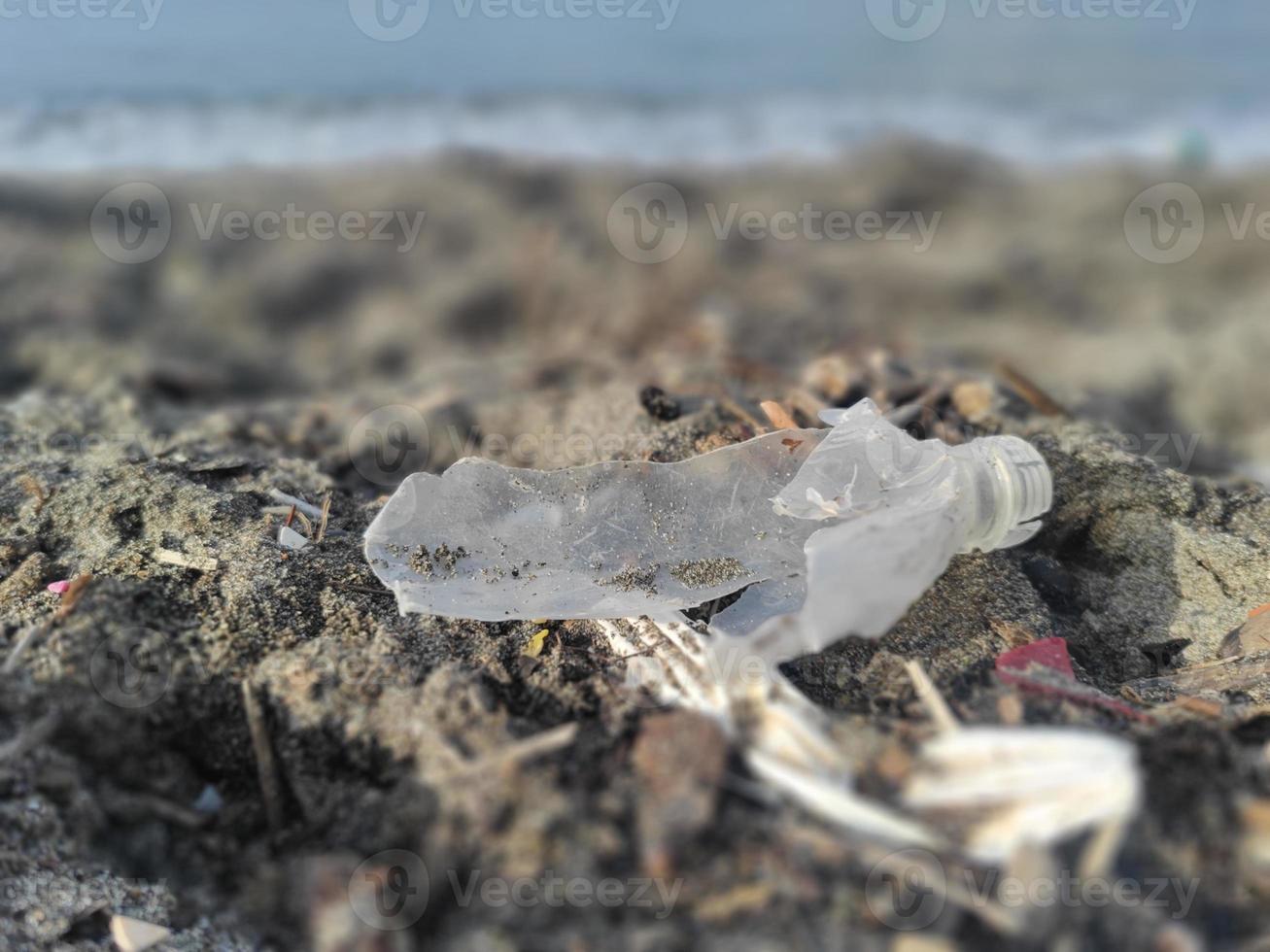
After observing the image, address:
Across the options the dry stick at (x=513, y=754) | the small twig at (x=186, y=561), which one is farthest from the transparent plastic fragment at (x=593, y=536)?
the dry stick at (x=513, y=754)

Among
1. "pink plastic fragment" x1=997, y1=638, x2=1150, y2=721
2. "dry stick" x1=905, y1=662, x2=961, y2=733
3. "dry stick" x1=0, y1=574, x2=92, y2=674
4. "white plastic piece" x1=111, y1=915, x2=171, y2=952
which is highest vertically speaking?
"dry stick" x1=0, y1=574, x2=92, y2=674

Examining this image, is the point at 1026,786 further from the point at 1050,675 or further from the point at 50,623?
the point at 50,623

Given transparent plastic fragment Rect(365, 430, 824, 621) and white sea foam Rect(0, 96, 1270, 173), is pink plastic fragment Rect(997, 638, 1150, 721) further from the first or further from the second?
white sea foam Rect(0, 96, 1270, 173)

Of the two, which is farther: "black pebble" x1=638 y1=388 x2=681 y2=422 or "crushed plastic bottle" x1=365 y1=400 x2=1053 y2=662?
"black pebble" x1=638 y1=388 x2=681 y2=422

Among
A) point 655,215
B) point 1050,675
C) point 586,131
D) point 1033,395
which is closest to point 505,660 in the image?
point 1050,675

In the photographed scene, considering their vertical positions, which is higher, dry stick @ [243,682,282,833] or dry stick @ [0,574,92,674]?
dry stick @ [0,574,92,674]

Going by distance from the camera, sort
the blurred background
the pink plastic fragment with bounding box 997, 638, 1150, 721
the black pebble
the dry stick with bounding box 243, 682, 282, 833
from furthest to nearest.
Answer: the blurred background
the black pebble
the pink plastic fragment with bounding box 997, 638, 1150, 721
the dry stick with bounding box 243, 682, 282, 833

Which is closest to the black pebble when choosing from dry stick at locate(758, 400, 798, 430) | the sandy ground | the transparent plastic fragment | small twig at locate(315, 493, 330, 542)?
the sandy ground

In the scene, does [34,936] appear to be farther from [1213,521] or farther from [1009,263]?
[1009,263]
